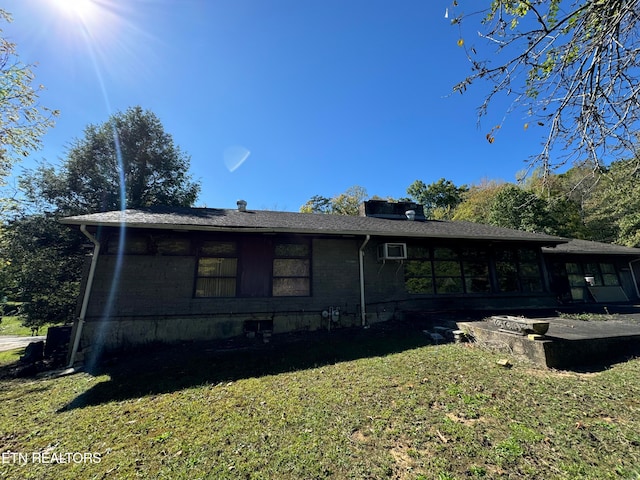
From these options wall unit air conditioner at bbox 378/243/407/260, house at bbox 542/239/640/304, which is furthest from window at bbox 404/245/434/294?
house at bbox 542/239/640/304

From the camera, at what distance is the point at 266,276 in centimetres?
729

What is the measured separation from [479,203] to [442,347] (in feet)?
98.6

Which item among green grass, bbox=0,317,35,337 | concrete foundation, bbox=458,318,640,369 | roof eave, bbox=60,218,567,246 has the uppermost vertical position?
roof eave, bbox=60,218,567,246

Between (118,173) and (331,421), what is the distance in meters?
17.9

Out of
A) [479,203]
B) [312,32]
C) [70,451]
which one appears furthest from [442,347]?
[479,203]

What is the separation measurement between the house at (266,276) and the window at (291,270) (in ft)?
0.10

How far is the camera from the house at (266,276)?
20.3 feet

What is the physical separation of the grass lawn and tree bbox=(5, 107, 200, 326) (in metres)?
7.96

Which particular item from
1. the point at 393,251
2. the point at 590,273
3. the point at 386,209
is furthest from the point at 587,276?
the point at 393,251

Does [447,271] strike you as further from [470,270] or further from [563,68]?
[563,68]

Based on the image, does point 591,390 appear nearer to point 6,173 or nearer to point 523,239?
point 523,239

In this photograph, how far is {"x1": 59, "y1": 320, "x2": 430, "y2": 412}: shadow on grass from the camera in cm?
424

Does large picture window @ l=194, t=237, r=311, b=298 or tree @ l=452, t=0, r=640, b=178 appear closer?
tree @ l=452, t=0, r=640, b=178

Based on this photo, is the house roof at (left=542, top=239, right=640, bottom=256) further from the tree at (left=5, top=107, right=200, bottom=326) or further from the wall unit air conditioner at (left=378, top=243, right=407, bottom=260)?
the tree at (left=5, top=107, right=200, bottom=326)
